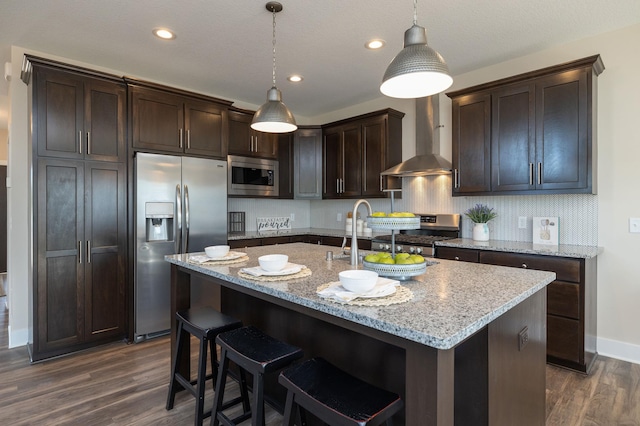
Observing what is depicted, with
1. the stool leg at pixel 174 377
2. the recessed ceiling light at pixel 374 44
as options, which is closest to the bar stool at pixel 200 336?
the stool leg at pixel 174 377


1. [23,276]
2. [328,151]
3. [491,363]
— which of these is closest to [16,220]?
[23,276]

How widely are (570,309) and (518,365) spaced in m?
1.57

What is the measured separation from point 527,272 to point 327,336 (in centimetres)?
108

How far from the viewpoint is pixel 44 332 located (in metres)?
2.93

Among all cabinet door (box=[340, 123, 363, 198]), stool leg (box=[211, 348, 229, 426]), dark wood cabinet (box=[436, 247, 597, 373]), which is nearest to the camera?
stool leg (box=[211, 348, 229, 426])

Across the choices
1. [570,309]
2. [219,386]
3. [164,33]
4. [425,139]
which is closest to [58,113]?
[164,33]

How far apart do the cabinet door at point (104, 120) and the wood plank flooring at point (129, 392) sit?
1.78 metres

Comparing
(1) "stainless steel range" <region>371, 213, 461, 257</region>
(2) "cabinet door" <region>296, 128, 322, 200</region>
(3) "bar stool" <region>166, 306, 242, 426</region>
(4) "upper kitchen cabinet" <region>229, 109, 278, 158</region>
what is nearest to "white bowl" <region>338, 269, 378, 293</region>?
(3) "bar stool" <region>166, 306, 242, 426</region>

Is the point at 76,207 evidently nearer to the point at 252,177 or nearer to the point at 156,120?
the point at 156,120

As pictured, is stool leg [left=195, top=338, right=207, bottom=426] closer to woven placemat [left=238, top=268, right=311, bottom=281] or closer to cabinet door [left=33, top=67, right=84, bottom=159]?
woven placemat [left=238, top=268, right=311, bottom=281]

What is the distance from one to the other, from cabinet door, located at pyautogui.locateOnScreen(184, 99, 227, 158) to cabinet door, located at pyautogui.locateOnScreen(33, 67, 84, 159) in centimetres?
93

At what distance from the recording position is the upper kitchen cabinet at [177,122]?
3398 millimetres

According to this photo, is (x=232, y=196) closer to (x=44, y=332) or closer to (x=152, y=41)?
(x=152, y=41)

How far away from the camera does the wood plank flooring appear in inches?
82.8
